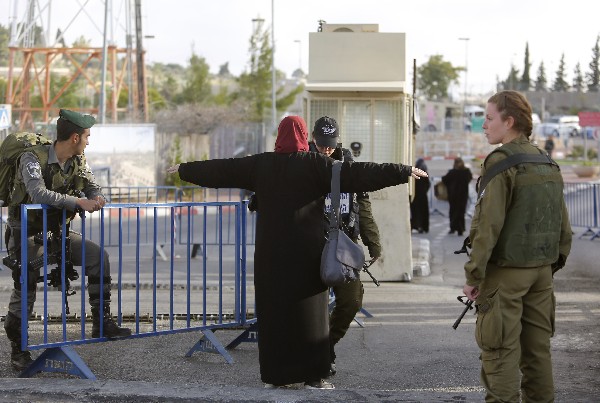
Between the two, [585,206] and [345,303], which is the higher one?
[585,206]

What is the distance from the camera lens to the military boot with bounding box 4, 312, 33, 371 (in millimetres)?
7441

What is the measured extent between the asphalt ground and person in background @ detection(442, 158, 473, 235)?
1002 cm

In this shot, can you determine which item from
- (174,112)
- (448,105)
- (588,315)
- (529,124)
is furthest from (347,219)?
(448,105)

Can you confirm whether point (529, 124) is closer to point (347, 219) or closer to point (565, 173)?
point (347, 219)

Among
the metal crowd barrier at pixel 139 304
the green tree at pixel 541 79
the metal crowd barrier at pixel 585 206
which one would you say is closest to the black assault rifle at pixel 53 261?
the metal crowd barrier at pixel 139 304

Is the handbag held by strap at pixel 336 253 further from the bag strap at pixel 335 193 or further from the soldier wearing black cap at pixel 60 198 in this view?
the soldier wearing black cap at pixel 60 198

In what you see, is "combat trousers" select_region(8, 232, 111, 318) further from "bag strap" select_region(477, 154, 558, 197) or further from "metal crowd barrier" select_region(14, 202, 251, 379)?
"bag strap" select_region(477, 154, 558, 197)

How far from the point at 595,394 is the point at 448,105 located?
9128 centimetres

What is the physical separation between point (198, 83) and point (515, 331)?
2331 inches

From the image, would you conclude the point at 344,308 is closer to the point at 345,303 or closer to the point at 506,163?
the point at 345,303

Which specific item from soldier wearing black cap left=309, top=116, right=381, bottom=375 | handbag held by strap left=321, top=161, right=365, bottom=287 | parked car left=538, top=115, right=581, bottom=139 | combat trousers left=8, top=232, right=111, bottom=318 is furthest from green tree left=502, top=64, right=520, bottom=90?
handbag held by strap left=321, top=161, right=365, bottom=287

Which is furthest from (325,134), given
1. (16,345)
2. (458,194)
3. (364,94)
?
(458,194)

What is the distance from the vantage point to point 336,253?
6.30m

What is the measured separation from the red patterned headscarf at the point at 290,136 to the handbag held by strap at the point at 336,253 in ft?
0.80
